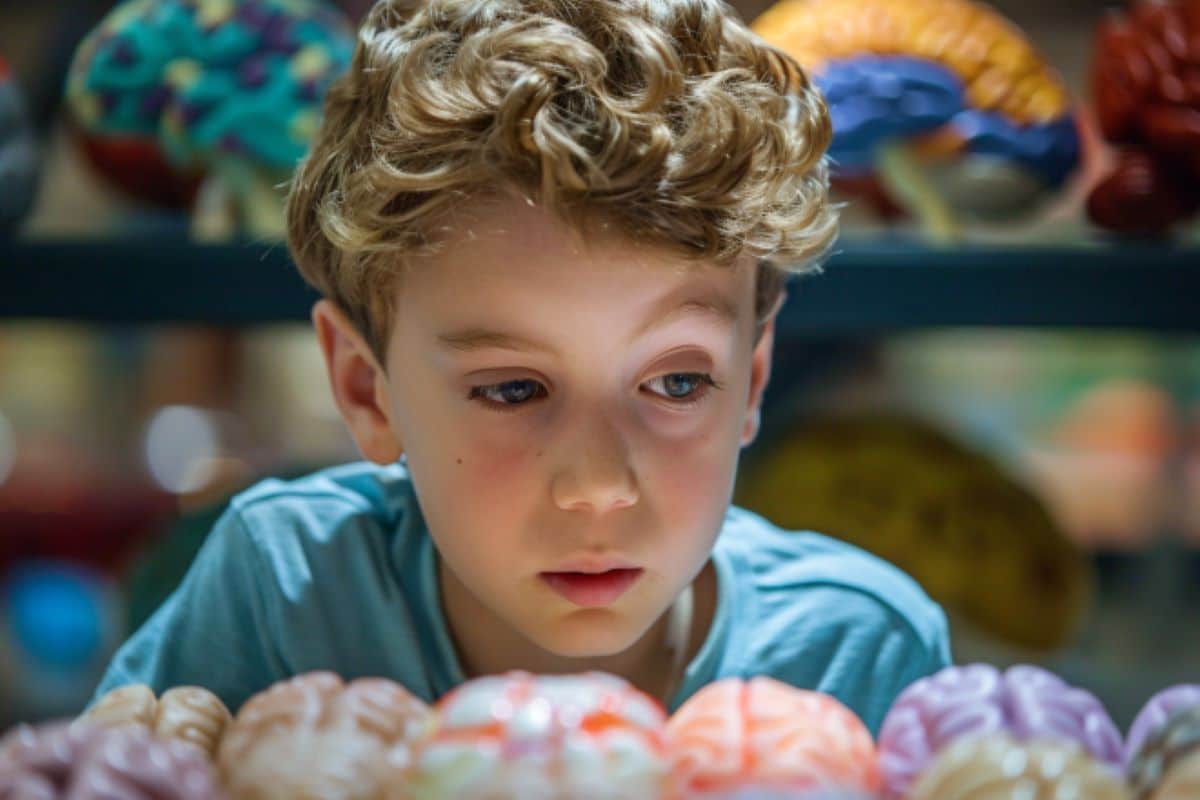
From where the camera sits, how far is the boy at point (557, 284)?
2.20 ft

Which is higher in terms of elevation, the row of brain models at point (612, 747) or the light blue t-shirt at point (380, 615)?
the row of brain models at point (612, 747)

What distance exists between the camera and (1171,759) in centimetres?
52

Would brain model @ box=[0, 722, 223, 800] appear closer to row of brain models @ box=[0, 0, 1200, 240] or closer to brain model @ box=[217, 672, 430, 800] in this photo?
brain model @ box=[217, 672, 430, 800]

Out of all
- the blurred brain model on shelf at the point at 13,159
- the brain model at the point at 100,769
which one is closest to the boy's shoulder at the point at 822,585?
the brain model at the point at 100,769

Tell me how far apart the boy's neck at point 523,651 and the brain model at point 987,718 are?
29 centimetres

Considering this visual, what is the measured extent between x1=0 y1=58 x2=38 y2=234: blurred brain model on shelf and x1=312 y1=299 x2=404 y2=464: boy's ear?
1.66 ft

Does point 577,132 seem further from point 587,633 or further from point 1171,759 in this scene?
point 1171,759

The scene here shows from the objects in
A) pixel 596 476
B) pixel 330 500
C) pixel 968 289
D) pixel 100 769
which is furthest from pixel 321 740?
Result: pixel 968 289

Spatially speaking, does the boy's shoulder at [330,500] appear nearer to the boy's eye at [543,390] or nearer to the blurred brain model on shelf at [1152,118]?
the boy's eye at [543,390]

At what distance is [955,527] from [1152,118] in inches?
15.9

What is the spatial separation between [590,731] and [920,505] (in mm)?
865

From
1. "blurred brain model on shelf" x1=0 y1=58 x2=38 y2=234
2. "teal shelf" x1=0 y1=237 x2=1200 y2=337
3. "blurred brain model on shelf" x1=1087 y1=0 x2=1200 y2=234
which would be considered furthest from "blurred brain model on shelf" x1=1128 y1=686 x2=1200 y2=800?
"blurred brain model on shelf" x1=0 y1=58 x2=38 y2=234

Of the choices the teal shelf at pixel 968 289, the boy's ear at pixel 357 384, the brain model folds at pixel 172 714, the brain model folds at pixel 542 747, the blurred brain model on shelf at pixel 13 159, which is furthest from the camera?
the blurred brain model on shelf at pixel 13 159

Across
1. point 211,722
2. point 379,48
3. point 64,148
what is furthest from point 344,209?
point 64,148
